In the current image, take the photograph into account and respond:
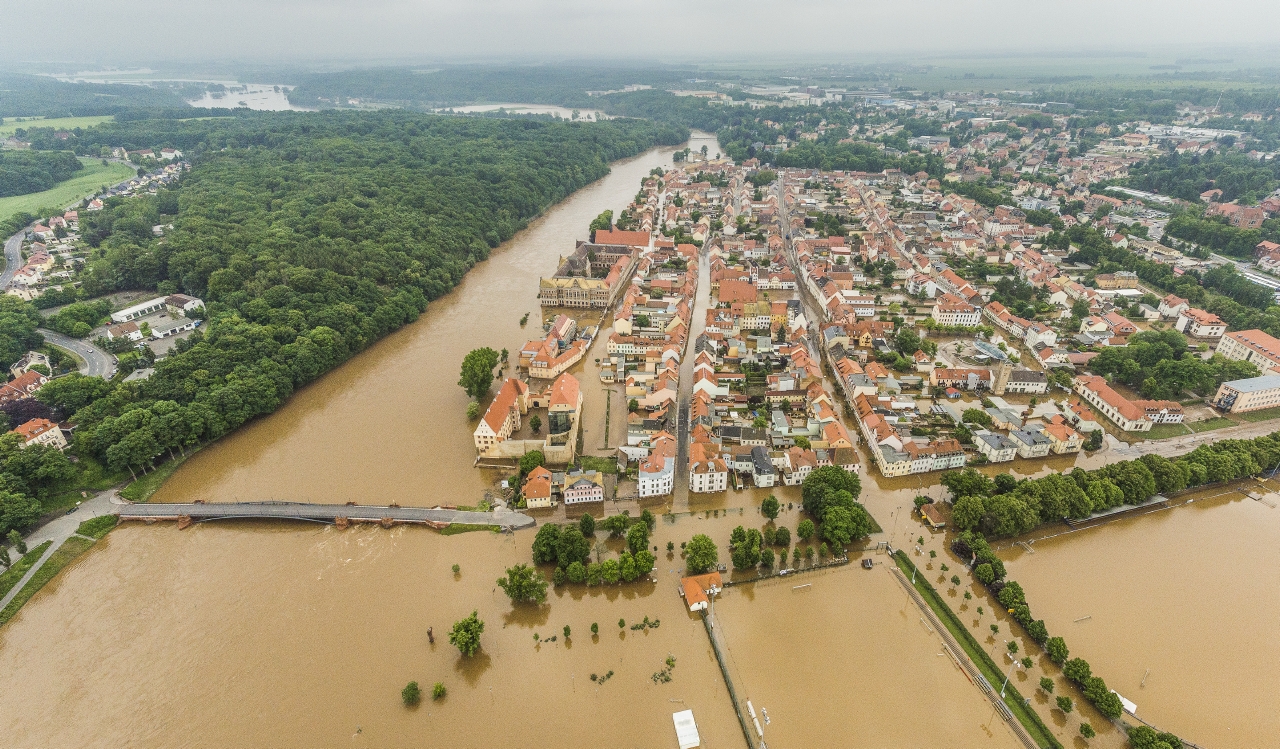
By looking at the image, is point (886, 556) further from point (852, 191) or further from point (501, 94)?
point (501, 94)

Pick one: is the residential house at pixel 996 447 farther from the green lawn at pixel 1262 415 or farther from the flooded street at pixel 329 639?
the green lawn at pixel 1262 415

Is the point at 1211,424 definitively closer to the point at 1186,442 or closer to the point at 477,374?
the point at 1186,442

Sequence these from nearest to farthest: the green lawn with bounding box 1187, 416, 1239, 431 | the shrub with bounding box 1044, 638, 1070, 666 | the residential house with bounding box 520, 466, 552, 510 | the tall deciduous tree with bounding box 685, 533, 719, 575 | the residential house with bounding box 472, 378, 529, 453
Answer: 1. the shrub with bounding box 1044, 638, 1070, 666
2. the tall deciduous tree with bounding box 685, 533, 719, 575
3. the residential house with bounding box 520, 466, 552, 510
4. the residential house with bounding box 472, 378, 529, 453
5. the green lawn with bounding box 1187, 416, 1239, 431

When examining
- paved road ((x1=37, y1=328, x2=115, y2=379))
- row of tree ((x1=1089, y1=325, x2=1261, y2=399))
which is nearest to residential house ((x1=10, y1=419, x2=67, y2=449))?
paved road ((x1=37, y1=328, x2=115, y2=379))

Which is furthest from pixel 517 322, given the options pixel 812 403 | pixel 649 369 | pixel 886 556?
pixel 886 556

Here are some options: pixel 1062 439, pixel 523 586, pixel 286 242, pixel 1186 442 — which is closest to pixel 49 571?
Result: pixel 523 586

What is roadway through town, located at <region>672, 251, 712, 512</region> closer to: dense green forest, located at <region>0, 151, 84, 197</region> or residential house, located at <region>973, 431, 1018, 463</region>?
residential house, located at <region>973, 431, 1018, 463</region>
